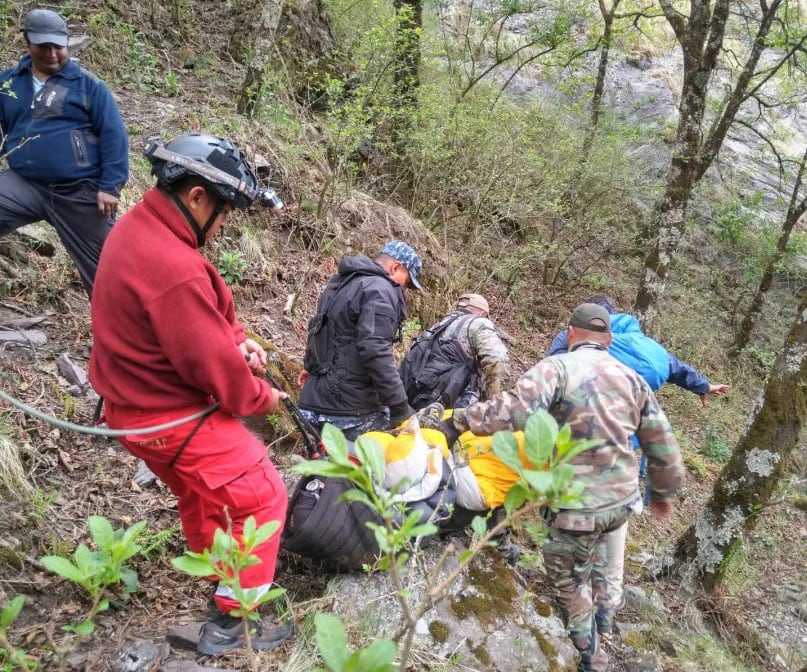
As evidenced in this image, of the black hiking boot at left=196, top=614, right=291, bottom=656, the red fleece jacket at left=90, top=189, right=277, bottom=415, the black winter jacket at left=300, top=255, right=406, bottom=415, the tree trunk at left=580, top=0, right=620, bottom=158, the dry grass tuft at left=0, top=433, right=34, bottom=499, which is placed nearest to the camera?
the red fleece jacket at left=90, top=189, right=277, bottom=415

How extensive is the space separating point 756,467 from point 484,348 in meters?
2.53

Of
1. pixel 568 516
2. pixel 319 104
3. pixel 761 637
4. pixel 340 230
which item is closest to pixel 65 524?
pixel 568 516

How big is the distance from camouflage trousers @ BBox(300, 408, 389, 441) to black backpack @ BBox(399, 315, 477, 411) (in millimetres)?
692

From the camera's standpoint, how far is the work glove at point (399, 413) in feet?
13.0

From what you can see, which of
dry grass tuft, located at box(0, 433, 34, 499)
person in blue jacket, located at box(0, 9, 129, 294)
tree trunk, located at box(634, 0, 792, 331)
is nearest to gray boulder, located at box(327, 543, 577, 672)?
dry grass tuft, located at box(0, 433, 34, 499)

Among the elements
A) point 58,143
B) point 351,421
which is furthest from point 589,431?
point 58,143

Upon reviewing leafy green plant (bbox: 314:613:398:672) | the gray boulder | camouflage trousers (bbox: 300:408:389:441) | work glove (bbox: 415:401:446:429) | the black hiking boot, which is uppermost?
leafy green plant (bbox: 314:613:398:672)

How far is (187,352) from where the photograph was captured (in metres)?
2.10

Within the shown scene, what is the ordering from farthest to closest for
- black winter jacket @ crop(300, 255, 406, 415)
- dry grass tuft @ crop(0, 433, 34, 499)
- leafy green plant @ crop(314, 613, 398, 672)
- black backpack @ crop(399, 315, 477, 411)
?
black backpack @ crop(399, 315, 477, 411) → black winter jacket @ crop(300, 255, 406, 415) → dry grass tuft @ crop(0, 433, 34, 499) → leafy green plant @ crop(314, 613, 398, 672)

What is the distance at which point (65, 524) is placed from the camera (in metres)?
3.05

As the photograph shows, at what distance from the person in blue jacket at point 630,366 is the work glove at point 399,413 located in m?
1.54

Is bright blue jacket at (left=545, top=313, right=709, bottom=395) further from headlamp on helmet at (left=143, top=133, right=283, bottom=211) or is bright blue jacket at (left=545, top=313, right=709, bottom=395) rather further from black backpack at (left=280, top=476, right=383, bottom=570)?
headlamp on helmet at (left=143, top=133, right=283, bottom=211)

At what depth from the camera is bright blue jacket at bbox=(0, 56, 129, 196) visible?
3.51 meters

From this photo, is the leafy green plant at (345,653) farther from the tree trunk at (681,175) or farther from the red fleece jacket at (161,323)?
the tree trunk at (681,175)
